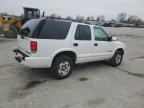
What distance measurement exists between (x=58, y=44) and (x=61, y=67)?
0.77 m

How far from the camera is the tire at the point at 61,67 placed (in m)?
4.76

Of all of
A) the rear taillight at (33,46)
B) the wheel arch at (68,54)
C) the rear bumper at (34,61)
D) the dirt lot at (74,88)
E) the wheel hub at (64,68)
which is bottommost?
the dirt lot at (74,88)

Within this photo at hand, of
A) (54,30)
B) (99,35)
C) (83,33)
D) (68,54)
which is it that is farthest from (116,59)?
(54,30)

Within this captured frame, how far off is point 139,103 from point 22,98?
2804 mm

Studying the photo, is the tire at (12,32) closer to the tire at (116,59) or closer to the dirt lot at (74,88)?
the dirt lot at (74,88)

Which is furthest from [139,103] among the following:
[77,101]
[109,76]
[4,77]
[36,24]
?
[4,77]

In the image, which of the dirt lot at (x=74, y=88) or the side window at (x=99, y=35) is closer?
the dirt lot at (x=74, y=88)

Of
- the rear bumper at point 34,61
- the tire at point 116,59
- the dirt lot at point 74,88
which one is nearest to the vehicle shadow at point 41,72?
the dirt lot at point 74,88

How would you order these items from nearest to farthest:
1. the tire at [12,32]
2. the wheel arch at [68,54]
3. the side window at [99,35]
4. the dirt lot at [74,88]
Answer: the dirt lot at [74,88] < the wheel arch at [68,54] < the side window at [99,35] < the tire at [12,32]

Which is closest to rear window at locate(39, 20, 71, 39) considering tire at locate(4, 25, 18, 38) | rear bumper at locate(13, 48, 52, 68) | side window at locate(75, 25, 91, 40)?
side window at locate(75, 25, 91, 40)

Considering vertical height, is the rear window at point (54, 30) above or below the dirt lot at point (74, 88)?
above

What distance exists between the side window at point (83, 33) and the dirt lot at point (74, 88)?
4.35 feet

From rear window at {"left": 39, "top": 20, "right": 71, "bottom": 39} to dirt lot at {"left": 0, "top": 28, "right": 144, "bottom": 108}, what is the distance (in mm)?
1406

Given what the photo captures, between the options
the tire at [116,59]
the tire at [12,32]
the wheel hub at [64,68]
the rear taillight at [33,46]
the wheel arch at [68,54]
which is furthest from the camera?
the tire at [12,32]
